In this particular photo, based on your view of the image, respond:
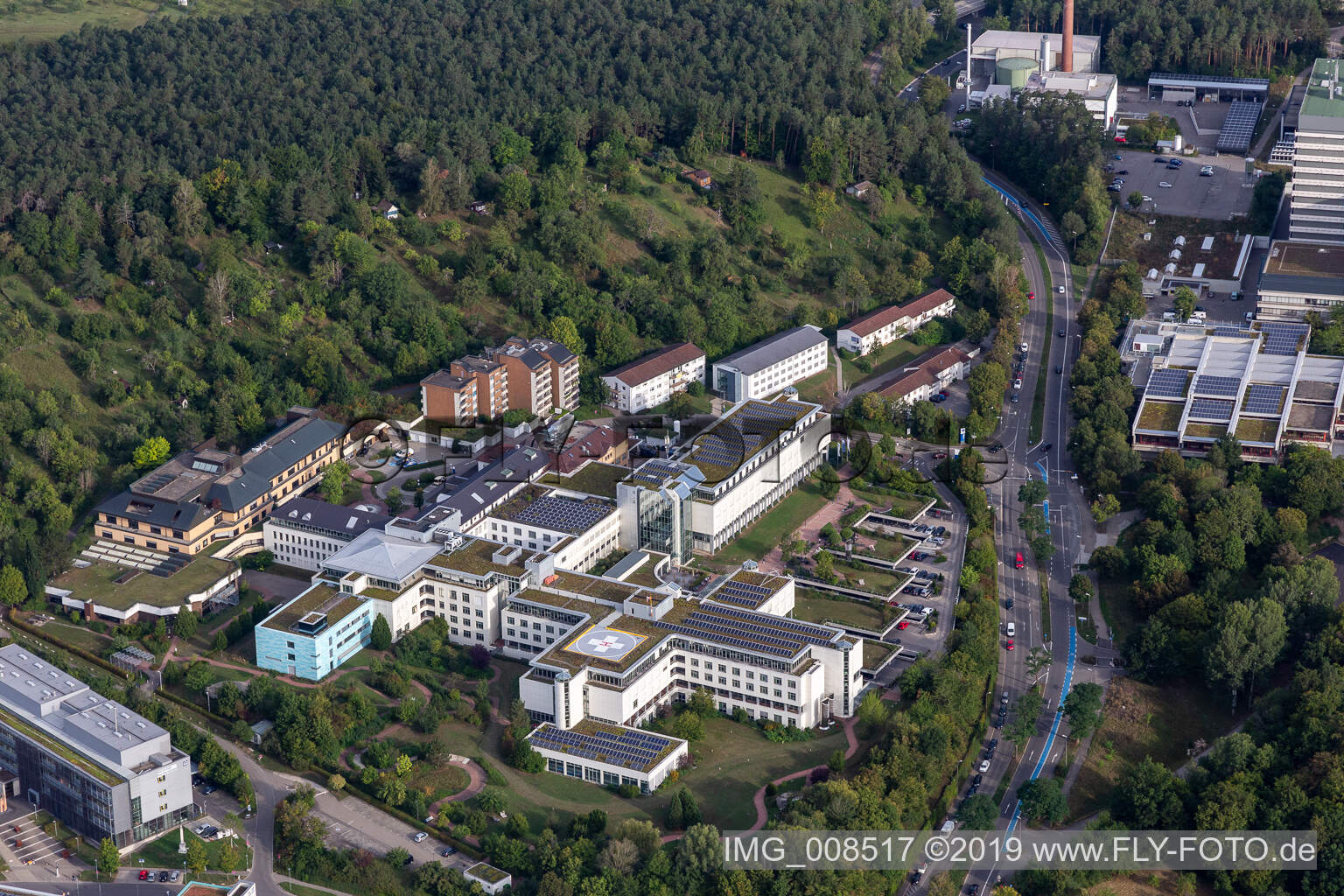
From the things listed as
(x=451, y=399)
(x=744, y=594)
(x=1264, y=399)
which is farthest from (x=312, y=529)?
(x=1264, y=399)

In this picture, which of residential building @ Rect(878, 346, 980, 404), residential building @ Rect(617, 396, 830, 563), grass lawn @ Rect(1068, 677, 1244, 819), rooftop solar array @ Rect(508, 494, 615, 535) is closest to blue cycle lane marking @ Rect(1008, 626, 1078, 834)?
grass lawn @ Rect(1068, 677, 1244, 819)

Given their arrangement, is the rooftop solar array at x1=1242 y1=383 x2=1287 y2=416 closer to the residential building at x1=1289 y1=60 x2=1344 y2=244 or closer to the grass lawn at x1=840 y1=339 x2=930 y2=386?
the grass lawn at x1=840 y1=339 x2=930 y2=386

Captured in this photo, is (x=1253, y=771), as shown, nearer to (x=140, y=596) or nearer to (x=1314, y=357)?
(x=1314, y=357)

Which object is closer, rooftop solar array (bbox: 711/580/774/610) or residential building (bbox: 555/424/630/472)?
rooftop solar array (bbox: 711/580/774/610)

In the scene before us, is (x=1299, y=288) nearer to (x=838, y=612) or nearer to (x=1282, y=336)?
(x=1282, y=336)

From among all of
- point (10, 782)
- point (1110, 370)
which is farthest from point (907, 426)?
point (10, 782)

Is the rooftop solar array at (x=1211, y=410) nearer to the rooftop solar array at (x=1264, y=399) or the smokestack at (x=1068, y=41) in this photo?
the rooftop solar array at (x=1264, y=399)
